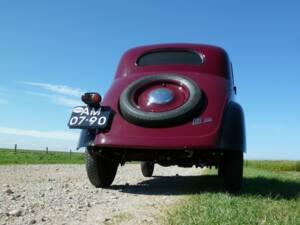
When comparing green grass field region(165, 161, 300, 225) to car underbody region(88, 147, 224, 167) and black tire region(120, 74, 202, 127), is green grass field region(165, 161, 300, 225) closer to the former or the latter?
car underbody region(88, 147, 224, 167)

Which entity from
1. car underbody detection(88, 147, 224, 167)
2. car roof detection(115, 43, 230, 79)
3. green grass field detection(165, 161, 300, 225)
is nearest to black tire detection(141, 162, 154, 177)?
car roof detection(115, 43, 230, 79)

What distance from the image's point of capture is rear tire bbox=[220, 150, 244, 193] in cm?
669

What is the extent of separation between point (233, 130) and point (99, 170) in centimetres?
210

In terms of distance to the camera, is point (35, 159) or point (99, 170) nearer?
point (99, 170)

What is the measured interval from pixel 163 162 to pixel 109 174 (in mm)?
885

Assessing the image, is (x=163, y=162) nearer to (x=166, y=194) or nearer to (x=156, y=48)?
(x=166, y=194)

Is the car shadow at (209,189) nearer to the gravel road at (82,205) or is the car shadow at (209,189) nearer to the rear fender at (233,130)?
the gravel road at (82,205)

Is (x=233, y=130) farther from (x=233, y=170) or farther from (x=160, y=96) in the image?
(x=160, y=96)

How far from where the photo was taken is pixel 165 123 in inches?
251

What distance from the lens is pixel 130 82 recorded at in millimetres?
7375

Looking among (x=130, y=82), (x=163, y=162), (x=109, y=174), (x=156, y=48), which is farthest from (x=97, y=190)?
(x=156, y=48)

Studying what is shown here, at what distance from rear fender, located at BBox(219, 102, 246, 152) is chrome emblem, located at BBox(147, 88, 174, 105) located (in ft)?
2.71

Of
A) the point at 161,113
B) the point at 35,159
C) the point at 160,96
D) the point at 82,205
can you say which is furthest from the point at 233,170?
the point at 35,159

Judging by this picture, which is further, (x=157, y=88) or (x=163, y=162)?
(x=163, y=162)
